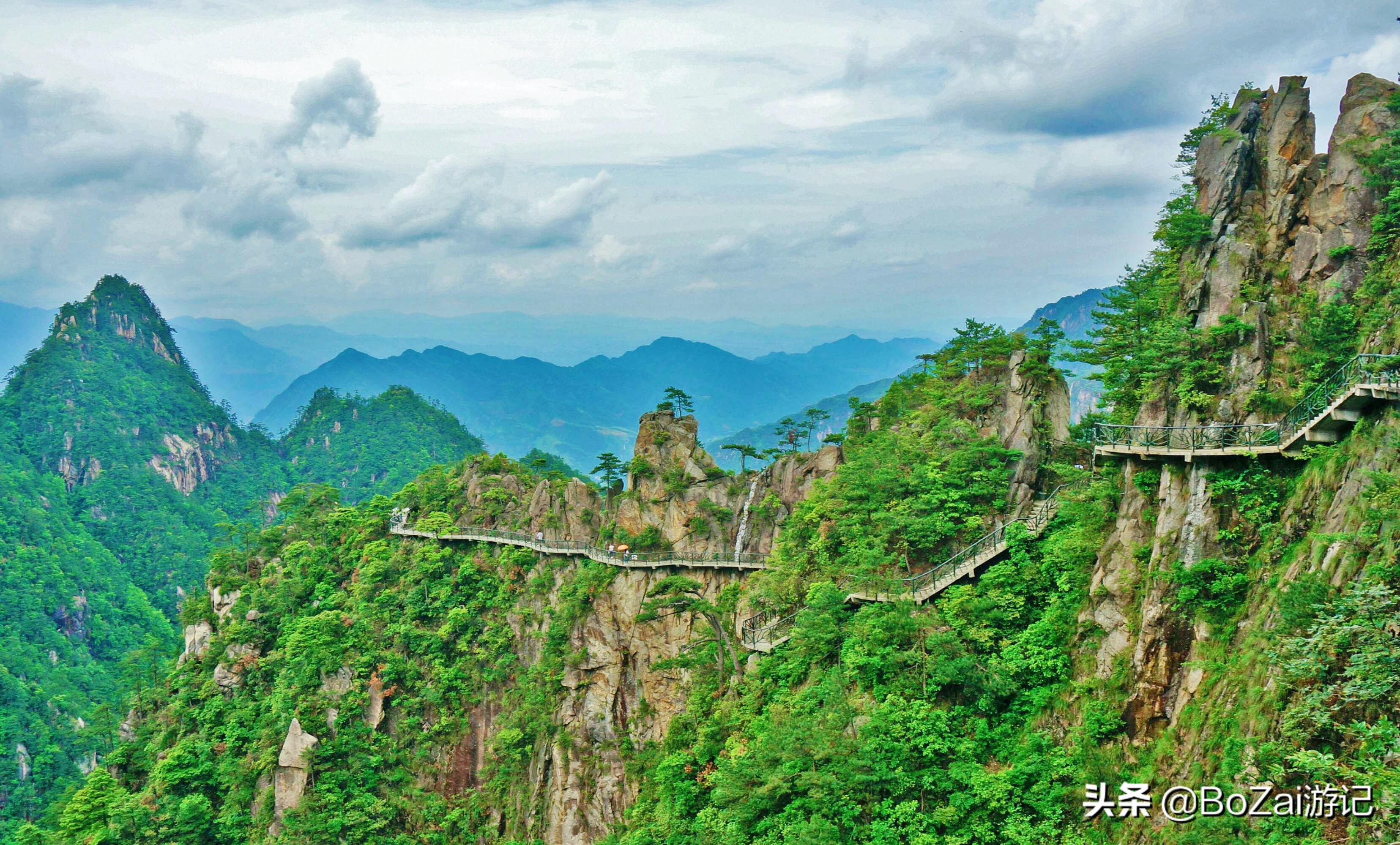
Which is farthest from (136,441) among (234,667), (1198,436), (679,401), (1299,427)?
(1299,427)

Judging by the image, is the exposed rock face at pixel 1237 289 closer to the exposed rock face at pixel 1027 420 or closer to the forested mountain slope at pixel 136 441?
the exposed rock face at pixel 1027 420

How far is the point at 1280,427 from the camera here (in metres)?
20.2

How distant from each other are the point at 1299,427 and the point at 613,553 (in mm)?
32312

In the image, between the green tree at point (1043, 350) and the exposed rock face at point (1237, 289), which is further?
the green tree at point (1043, 350)

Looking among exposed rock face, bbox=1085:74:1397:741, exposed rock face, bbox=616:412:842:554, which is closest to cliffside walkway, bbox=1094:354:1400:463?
exposed rock face, bbox=1085:74:1397:741

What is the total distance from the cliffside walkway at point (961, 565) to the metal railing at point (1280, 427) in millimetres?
4170

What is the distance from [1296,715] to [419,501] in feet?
192

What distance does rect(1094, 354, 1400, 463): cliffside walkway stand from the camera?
60.6ft

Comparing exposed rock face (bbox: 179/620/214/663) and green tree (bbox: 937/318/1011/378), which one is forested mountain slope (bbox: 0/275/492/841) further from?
green tree (bbox: 937/318/1011/378)

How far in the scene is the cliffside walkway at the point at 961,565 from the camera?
27203mm

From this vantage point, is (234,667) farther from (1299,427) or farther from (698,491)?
(1299,427)

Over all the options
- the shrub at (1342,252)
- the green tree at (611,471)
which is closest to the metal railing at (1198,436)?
the shrub at (1342,252)

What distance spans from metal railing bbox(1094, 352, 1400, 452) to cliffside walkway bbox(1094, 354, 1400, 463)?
16 mm

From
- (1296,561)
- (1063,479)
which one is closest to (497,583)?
(1063,479)
